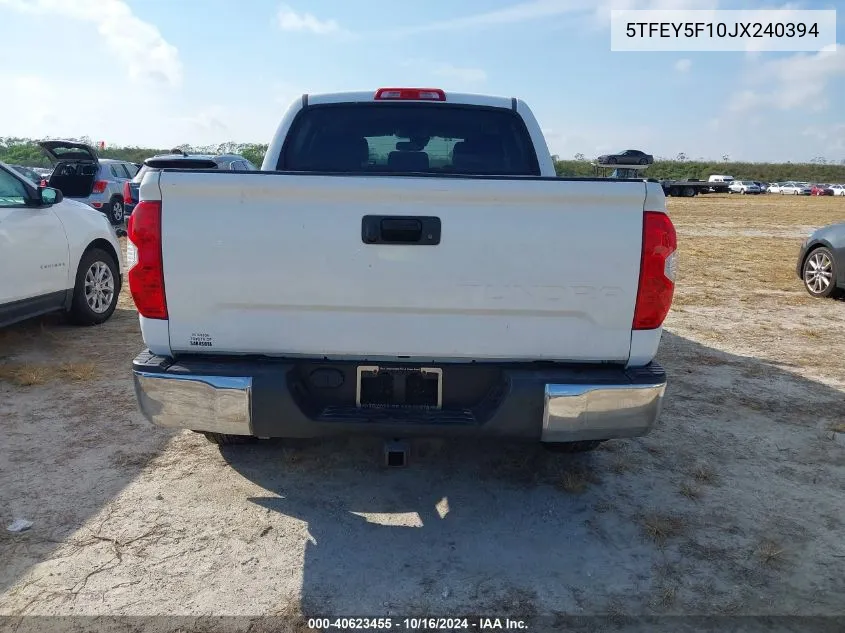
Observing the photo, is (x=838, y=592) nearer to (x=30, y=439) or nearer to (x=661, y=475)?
(x=661, y=475)

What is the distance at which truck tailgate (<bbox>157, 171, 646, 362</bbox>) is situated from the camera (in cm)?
261

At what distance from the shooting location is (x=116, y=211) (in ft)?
50.4

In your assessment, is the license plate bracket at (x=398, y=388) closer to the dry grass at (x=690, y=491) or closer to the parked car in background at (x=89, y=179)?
the dry grass at (x=690, y=491)

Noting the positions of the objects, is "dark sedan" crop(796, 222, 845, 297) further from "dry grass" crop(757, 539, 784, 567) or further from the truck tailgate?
the truck tailgate

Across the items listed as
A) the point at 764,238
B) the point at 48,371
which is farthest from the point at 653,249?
the point at 764,238

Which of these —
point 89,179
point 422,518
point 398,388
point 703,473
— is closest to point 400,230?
point 398,388

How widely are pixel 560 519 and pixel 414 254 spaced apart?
1.53 meters

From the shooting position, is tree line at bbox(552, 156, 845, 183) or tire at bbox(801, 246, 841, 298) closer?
tire at bbox(801, 246, 841, 298)

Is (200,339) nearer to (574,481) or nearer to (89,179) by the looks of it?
(574,481)

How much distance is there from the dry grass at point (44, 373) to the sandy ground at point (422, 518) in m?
0.03

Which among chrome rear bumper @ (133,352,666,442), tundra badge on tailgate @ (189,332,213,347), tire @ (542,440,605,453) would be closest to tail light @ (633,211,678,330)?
chrome rear bumper @ (133,352,666,442)

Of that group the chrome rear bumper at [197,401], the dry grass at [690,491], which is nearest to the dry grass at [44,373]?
the chrome rear bumper at [197,401]

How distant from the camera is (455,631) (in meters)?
2.36

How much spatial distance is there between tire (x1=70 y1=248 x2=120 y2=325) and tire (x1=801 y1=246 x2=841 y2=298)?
9.06 metres
